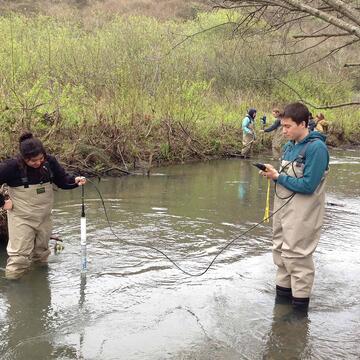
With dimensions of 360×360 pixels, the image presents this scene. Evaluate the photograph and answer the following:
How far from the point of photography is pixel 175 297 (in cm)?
583

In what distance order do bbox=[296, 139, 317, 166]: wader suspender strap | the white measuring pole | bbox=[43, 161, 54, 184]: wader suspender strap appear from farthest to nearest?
the white measuring pole < bbox=[43, 161, 54, 184]: wader suspender strap < bbox=[296, 139, 317, 166]: wader suspender strap

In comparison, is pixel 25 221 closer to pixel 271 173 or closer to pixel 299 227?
pixel 271 173

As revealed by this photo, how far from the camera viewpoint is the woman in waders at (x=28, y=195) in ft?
18.7

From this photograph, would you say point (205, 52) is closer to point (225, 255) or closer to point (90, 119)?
point (90, 119)

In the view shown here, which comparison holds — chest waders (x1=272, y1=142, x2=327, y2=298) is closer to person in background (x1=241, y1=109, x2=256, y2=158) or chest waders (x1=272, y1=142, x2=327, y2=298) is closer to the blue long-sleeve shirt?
the blue long-sleeve shirt

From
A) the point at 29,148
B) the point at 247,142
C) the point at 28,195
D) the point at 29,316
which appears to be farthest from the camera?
the point at 247,142

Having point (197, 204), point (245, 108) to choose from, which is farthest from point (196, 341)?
point (245, 108)

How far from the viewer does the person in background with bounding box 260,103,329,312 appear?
16.0 feet

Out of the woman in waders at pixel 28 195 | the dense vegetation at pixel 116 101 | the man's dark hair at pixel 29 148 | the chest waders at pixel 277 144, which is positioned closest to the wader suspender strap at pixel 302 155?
the woman in waders at pixel 28 195

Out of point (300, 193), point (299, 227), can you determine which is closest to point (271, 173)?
point (300, 193)

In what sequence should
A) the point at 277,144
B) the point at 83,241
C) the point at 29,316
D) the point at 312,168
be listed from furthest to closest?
1. the point at 277,144
2. the point at 83,241
3. the point at 29,316
4. the point at 312,168

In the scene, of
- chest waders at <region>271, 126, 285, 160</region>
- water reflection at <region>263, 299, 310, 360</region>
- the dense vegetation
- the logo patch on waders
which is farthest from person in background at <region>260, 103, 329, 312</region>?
chest waders at <region>271, 126, 285, 160</region>

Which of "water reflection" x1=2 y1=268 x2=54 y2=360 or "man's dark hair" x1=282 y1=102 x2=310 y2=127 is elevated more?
"man's dark hair" x1=282 y1=102 x2=310 y2=127

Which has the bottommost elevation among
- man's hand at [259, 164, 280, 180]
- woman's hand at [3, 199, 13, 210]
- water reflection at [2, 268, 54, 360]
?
water reflection at [2, 268, 54, 360]
